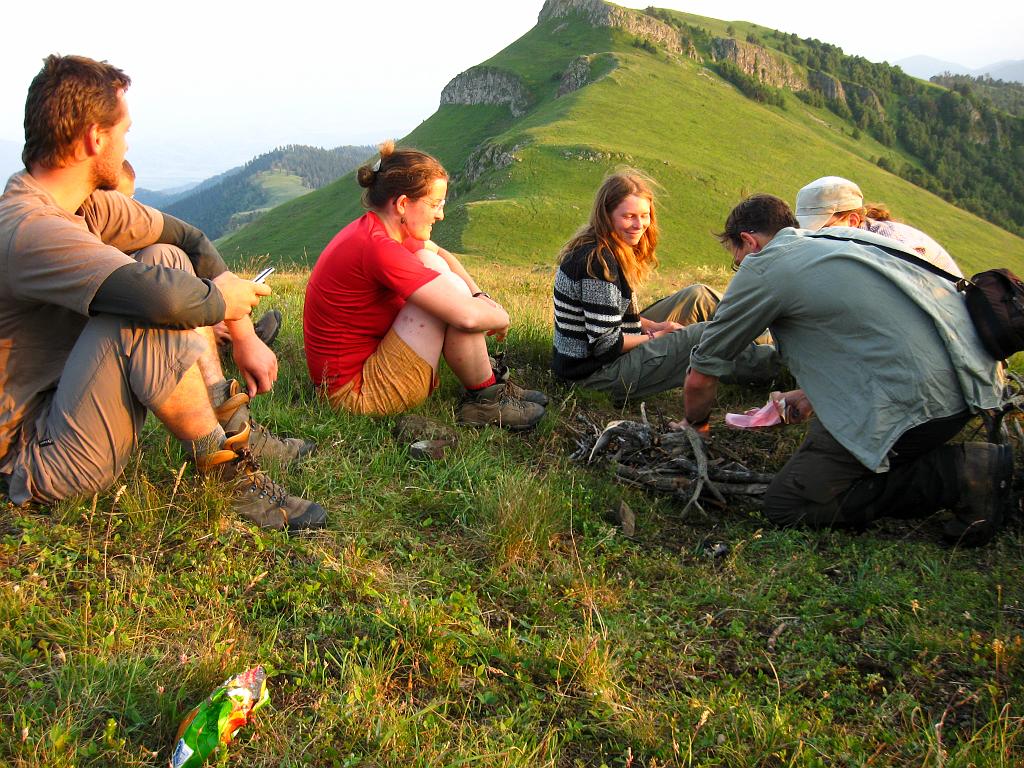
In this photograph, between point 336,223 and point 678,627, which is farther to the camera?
point 336,223

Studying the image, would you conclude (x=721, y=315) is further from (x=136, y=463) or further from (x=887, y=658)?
(x=136, y=463)

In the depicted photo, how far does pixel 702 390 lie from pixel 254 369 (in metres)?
2.41

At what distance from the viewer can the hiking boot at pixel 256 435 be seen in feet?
10.4

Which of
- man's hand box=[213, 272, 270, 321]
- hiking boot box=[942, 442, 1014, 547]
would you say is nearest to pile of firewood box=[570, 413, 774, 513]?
hiking boot box=[942, 442, 1014, 547]

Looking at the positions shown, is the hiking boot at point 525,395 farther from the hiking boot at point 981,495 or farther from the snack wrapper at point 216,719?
the snack wrapper at point 216,719

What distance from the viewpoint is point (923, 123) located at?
121 meters

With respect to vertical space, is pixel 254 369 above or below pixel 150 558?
above

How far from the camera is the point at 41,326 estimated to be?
297cm

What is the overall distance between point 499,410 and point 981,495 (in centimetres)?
251

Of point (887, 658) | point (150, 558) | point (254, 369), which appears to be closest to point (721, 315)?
point (887, 658)

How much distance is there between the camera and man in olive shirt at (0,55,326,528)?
266 cm

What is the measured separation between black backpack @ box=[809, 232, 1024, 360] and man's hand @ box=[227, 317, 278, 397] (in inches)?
133

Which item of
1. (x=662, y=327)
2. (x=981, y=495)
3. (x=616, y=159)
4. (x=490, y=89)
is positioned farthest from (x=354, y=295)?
(x=490, y=89)

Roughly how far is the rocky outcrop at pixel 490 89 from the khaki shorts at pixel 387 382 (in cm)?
9648
